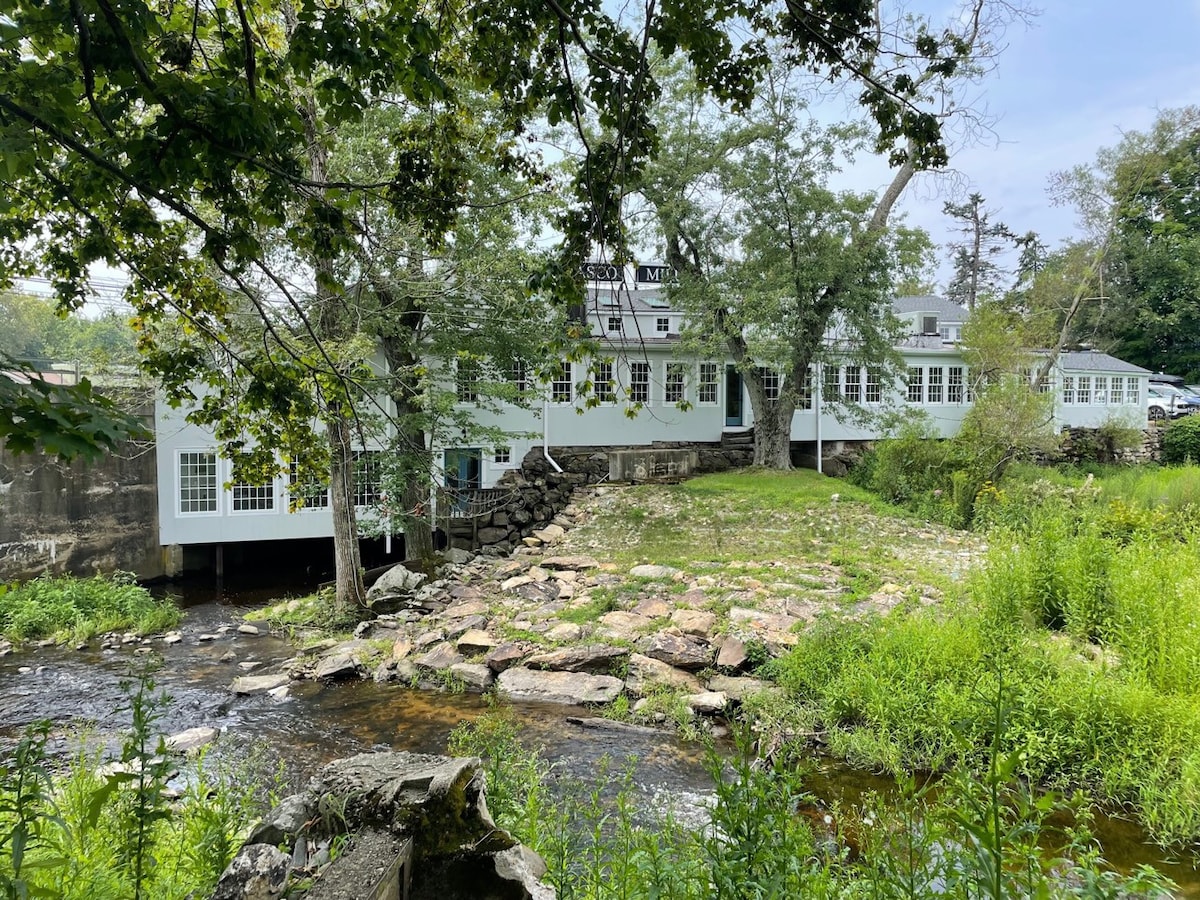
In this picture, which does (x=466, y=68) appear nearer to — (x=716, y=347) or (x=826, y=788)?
(x=826, y=788)

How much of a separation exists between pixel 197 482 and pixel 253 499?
47.4 inches

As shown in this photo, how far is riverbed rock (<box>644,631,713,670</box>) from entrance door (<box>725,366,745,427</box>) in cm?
1430

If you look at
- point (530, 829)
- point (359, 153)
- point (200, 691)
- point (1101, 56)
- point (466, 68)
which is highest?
point (359, 153)

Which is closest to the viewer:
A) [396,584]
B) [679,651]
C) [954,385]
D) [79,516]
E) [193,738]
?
[193,738]

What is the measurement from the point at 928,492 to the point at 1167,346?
80.4ft

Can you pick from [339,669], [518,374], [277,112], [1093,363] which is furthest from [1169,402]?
[277,112]

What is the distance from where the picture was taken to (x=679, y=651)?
24.5ft

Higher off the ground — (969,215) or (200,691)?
(969,215)

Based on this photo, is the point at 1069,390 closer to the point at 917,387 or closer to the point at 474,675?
the point at 917,387

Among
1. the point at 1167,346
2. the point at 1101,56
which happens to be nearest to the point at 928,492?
the point at 1101,56

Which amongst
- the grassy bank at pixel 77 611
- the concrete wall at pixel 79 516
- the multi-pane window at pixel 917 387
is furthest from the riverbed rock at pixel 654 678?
the multi-pane window at pixel 917 387

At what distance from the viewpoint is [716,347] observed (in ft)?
56.6

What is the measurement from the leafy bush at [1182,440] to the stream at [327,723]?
2229 cm

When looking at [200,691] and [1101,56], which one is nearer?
[1101,56]
